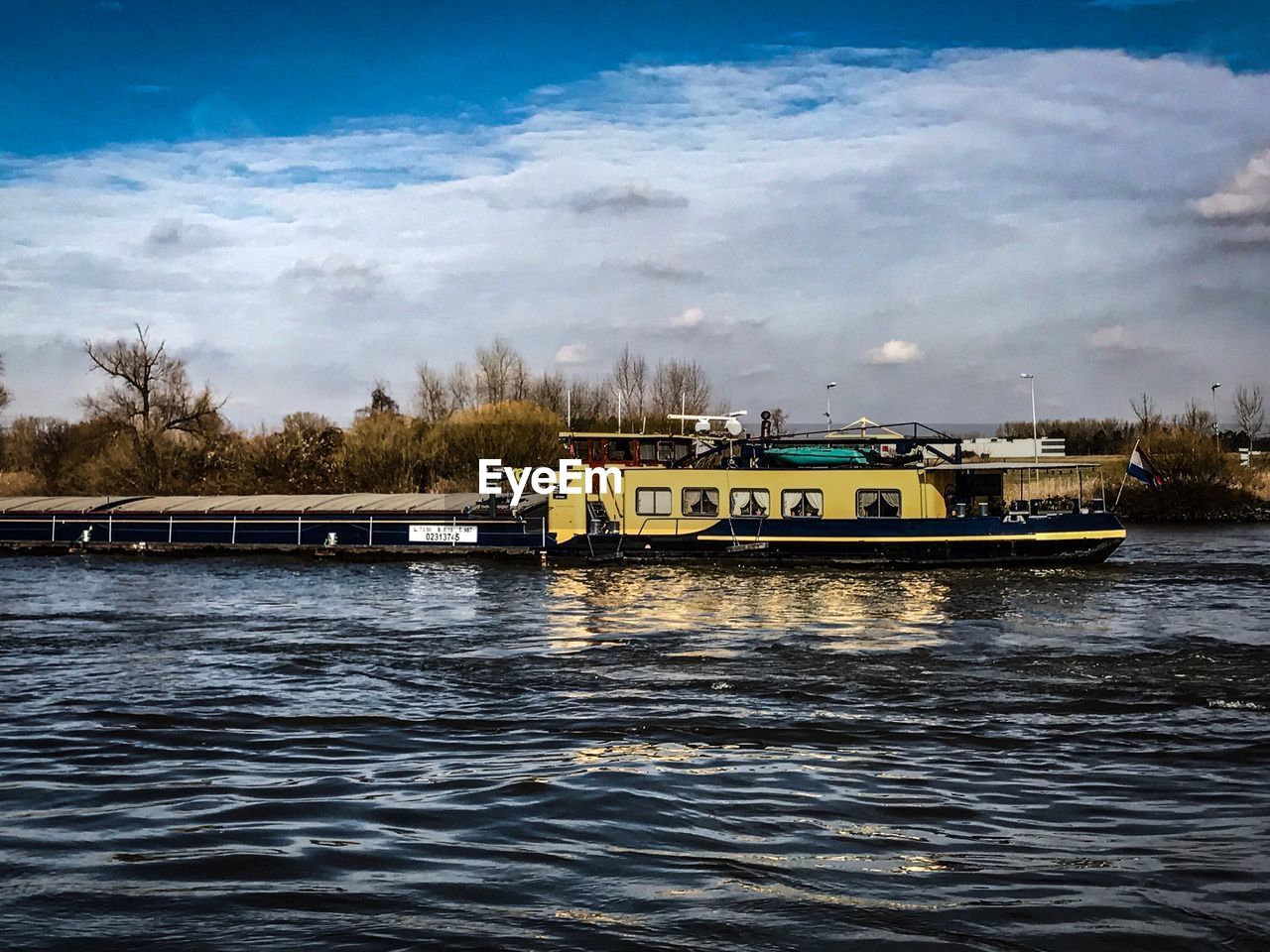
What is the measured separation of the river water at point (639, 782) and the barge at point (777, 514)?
400 inches

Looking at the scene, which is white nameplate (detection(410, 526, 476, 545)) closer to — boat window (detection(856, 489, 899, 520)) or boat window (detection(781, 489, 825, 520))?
boat window (detection(781, 489, 825, 520))

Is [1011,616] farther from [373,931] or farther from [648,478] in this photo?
[373,931]

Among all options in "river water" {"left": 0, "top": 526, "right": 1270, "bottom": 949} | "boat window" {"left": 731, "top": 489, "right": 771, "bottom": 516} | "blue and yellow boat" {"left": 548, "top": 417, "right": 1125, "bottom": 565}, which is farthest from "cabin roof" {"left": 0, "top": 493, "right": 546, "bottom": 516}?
"river water" {"left": 0, "top": 526, "right": 1270, "bottom": 949}

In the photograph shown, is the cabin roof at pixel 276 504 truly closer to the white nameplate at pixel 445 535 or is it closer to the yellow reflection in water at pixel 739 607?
the white nameplate at pixel 445 535

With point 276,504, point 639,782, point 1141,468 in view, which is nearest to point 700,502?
point 1141,468

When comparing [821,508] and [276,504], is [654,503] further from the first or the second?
[276,504]

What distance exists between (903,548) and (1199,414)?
6374 centimetres

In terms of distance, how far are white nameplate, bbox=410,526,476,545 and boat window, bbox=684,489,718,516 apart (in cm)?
825

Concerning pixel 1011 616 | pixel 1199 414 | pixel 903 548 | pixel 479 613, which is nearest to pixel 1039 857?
pixel 1011 616

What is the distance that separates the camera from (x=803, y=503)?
3728 centimetres

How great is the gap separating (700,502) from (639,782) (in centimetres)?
2670

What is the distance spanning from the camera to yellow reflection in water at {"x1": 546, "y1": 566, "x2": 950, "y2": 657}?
22.3m

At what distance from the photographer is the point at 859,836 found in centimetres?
965

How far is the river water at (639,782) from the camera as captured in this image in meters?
7.88
